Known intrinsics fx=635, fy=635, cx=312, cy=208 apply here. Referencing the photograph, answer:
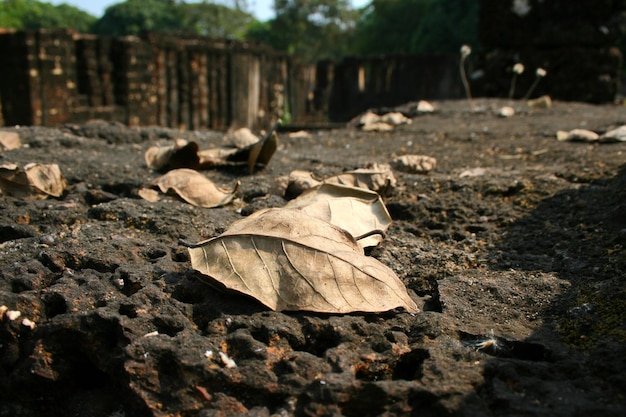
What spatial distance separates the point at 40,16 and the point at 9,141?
55.8 metres

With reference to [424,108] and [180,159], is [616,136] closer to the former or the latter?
[180,159]

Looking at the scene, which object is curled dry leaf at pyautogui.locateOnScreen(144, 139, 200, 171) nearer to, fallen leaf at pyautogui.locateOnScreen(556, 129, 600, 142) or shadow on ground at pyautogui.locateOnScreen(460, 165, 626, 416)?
shadow on ground at pyautogui.locateOnScreen(460, 165, 626, 416)

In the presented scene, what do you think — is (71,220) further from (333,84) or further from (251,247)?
(333,84)

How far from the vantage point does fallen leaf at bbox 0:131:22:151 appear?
224cm

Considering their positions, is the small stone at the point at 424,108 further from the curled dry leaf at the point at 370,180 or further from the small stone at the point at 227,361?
the small stone at the point at 227,361

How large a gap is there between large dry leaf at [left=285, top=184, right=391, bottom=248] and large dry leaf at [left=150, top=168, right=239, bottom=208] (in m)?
0.27

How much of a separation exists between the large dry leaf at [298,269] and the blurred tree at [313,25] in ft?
150

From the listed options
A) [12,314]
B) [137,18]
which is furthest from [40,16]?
[12,314]

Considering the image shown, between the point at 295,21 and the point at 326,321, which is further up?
the point at 295,21

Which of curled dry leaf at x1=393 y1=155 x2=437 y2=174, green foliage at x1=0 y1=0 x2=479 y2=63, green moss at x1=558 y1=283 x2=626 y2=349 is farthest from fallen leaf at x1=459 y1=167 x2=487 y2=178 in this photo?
green foliage at x1=0 y1=0 x2=479 y2=63

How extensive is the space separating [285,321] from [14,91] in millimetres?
7048

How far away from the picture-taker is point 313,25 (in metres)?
46.1

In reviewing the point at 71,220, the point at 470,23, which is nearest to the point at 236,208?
the point at 71,220

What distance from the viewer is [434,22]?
32.8 meters
